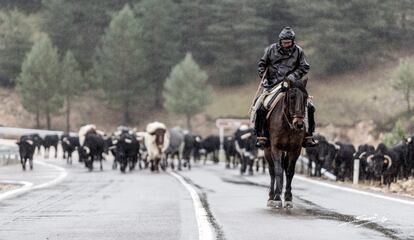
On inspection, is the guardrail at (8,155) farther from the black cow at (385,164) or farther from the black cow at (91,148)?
the black cow at (385,164)

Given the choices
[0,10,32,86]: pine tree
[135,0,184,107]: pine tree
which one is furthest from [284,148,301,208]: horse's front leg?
[0,10,32,86]: pine tree

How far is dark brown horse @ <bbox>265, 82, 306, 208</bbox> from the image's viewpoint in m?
13.2

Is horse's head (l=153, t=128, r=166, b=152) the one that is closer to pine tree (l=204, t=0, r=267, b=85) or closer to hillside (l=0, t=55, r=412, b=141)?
hillside (l=0, t=55, r=412, b=141)

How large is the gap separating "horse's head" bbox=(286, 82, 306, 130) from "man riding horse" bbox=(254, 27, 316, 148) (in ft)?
1.80

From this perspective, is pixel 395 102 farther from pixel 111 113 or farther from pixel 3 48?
pixel 3 48

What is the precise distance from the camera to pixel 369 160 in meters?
29.0

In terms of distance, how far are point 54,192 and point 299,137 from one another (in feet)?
24.1

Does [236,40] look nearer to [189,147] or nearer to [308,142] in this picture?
[189,147]

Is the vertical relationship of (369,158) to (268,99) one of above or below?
below

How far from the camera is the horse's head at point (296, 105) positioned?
13.1 m

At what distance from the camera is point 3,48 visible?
299 ft

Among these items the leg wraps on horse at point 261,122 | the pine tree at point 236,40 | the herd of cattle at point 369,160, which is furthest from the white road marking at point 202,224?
the pine tree at point 236,40

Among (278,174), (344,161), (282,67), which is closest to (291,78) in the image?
(282,67)

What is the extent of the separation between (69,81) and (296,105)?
71.4m
